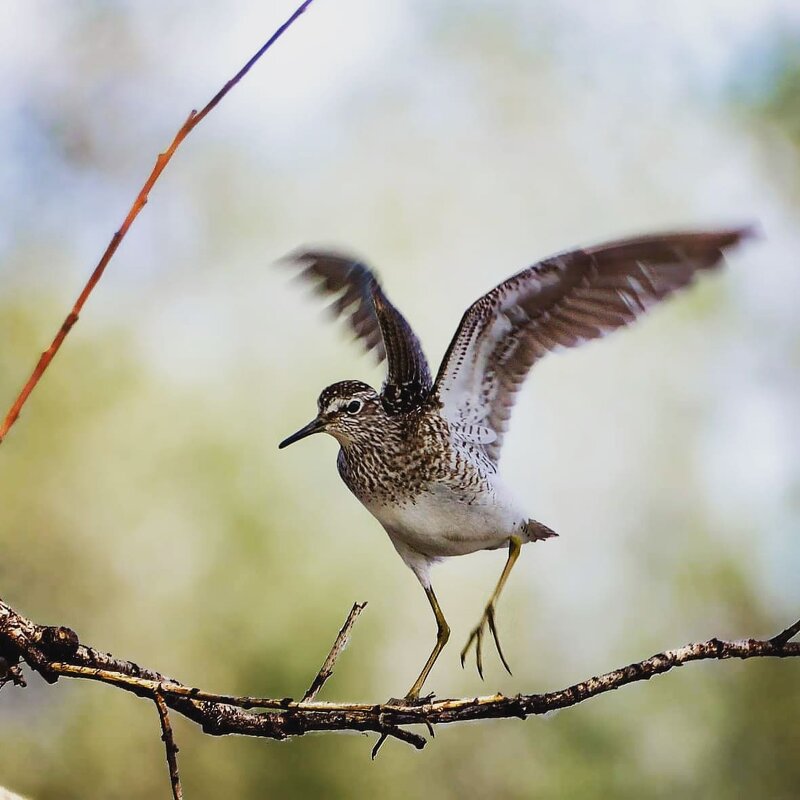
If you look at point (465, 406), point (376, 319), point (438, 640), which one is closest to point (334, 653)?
point (438, 640)

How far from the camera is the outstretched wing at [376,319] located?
1153 mm

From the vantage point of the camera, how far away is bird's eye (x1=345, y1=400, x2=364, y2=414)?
1.08 metres

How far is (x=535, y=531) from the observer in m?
1.08

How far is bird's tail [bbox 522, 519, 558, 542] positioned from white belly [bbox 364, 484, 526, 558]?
0.02 m

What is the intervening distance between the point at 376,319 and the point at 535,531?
1.12 feet

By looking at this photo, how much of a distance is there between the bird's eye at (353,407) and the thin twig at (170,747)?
0.49m

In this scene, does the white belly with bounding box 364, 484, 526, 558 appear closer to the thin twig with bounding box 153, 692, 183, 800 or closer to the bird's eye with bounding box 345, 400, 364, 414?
the bird's eye with bounding box 345, 400, 364, 414

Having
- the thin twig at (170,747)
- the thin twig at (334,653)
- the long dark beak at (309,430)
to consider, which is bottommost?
the thin twig at (170,747)

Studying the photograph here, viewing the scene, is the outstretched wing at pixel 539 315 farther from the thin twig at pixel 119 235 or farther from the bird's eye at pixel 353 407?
the thin twig at pixel 119 235

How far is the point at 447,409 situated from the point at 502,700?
0.51 m

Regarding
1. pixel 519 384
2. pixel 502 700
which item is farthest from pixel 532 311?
pixel 502 700

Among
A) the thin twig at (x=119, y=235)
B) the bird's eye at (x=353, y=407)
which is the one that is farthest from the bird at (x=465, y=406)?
the thin twig at (x=119, y=235)

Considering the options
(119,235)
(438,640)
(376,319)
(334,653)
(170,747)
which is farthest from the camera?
(376,319)

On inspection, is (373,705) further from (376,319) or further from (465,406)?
(376,319)
